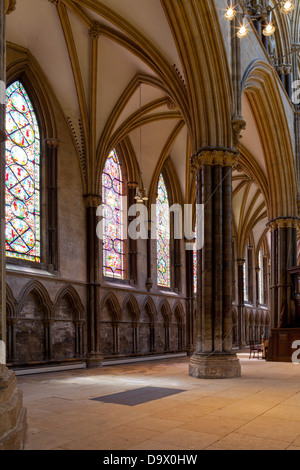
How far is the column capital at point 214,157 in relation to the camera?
1238cm

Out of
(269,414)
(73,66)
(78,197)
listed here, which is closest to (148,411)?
(269,414)

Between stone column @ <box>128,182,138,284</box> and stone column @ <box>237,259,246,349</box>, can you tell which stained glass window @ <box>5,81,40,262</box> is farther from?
stone column @ <box>237,259,246,349</box>

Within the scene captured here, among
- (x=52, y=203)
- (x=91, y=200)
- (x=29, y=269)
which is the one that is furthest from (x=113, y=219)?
(x=29, y=269)

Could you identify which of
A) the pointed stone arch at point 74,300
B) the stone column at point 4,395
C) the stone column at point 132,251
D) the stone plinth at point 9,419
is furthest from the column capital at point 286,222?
the stone plinth at point 9,419

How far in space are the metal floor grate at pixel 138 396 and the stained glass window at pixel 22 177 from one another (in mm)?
7107

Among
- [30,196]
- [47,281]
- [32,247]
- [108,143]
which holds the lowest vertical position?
[47,281]

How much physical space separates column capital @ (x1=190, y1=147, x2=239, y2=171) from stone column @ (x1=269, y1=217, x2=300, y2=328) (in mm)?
7320

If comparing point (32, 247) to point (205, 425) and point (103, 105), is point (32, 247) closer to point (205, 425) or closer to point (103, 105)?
point (103, 105)

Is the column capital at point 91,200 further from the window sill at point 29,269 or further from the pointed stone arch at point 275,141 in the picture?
the pointed stone arch at point 275,141

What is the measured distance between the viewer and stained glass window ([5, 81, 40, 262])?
1457 cm

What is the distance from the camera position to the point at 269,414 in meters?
6.38

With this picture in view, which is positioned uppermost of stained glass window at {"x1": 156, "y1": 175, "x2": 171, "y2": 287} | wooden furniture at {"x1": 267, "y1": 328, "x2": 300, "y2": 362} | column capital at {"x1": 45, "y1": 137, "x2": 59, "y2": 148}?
column capital at {"x1": 45, "y1": 137, "x2": 59, "y2": 148}

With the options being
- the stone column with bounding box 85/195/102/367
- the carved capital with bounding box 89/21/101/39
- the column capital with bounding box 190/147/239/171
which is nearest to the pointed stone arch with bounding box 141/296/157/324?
the stone column with bounding box 85/195/102/367
